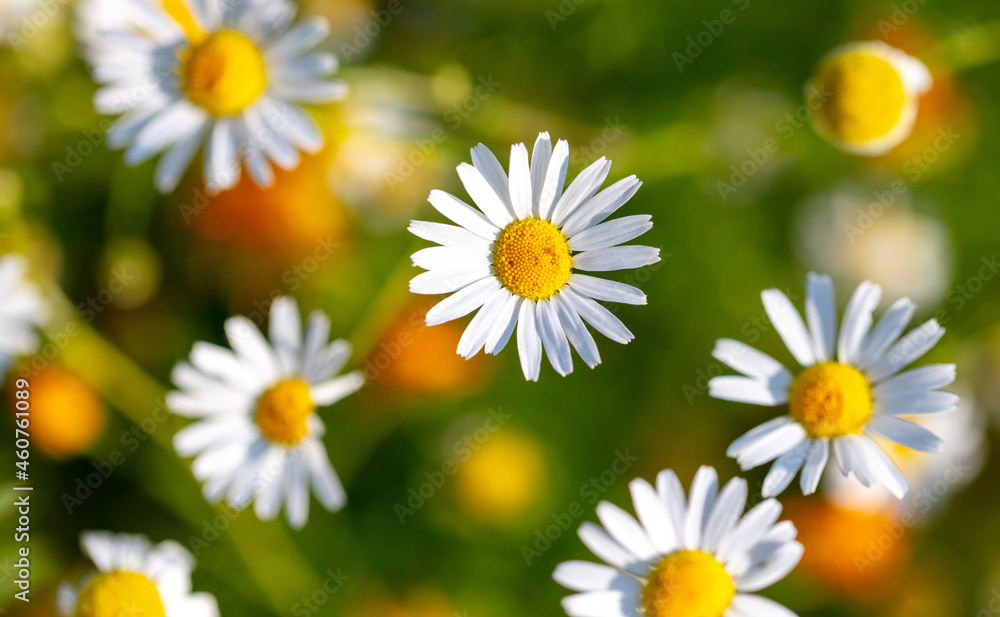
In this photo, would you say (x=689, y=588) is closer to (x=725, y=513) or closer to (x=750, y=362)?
(x=725, y=513)

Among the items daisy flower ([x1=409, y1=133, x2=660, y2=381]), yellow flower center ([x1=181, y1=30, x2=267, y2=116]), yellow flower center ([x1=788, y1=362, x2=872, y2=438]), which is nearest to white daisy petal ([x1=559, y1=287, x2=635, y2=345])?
daisy flower ([x1=409, y1=133, x2=660, y2=381])

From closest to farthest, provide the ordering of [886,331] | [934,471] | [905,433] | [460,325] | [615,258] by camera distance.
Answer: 1. [615,258]
2. [905,433]
3. [886,331]
4. [934,471]
5. [460,325]

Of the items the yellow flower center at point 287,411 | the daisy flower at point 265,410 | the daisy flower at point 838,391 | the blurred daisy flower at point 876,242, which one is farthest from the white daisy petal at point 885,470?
the yellow flower center at point 287,411

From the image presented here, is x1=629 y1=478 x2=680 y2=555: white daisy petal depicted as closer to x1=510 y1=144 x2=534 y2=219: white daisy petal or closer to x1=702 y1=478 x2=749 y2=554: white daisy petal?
x1=702 y1=478 x2=749 y2=554: white daisy petal

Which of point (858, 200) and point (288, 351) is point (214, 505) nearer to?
point (288, 351)

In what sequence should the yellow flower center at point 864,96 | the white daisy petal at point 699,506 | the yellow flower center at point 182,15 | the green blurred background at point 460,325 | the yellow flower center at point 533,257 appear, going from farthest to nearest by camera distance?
the green blurred background at point 460,325
the yellow flower center at point 182,15
the yellow flower center at point 864,96
the white daisy petal at point 699,506
the yellow flower center at point 533,257

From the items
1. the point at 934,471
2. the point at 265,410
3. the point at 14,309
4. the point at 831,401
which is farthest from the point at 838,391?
the point at 14,309

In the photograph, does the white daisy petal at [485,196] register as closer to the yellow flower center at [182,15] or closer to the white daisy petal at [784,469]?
the white daisy petal at [784,469]
